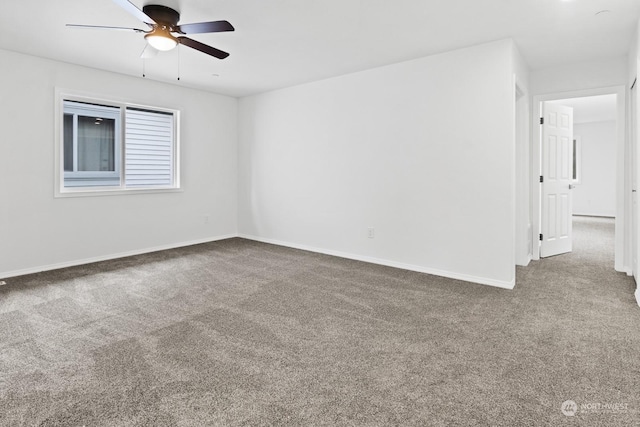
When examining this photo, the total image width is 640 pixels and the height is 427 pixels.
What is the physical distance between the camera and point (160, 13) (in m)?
2.81

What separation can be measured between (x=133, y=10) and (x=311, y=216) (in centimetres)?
342

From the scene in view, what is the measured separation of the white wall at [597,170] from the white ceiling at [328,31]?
6.49 meters

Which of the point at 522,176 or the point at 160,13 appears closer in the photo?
the point at 160,13

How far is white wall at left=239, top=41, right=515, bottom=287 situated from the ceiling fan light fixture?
241 cm

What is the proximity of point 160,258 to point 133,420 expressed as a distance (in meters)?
3.45

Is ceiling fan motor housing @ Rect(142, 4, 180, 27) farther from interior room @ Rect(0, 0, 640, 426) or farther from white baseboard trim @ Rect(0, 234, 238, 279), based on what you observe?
white baseboard trim @ Rect(0, 234, 238, 279)

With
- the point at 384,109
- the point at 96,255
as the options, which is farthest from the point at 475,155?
the point at 96,255

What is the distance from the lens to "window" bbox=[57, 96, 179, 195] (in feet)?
14.8

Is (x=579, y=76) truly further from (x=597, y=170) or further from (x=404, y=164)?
(x=597, y=170)

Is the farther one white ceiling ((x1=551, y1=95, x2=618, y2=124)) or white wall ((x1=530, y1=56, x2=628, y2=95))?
white ceiling ((x1=551, y1=95, x2=618, y2=124))

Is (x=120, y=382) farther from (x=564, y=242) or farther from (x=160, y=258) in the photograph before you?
(x=564, y=242)

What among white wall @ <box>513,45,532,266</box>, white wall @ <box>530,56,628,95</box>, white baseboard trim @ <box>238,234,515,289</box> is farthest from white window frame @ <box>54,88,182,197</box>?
white wall @ <box>530,56,628,95</box>

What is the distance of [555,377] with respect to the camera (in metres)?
1.98
